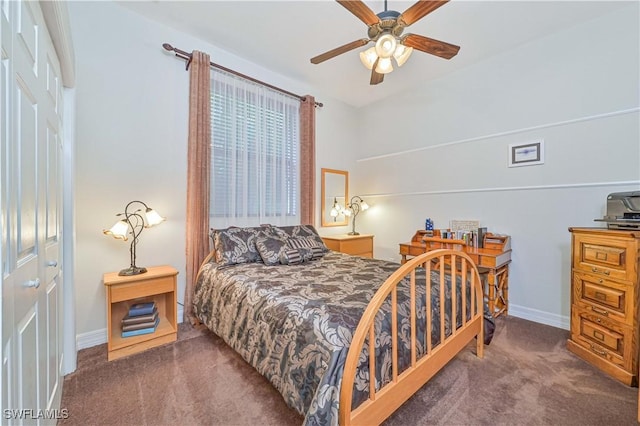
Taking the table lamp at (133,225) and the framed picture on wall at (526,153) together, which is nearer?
the table lamp at (133,225)

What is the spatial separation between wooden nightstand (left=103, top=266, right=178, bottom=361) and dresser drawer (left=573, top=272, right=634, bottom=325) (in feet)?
11.3

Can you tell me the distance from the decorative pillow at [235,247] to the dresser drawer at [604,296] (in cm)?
281

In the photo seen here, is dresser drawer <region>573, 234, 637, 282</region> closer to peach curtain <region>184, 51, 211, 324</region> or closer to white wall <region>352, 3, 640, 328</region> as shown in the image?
white wall <region>352, 3, 640, 328</region>

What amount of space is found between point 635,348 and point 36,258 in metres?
3.45

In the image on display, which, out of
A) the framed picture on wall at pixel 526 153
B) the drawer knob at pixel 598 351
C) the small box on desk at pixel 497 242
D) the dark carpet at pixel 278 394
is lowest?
the dark carpet at pixel 278 394

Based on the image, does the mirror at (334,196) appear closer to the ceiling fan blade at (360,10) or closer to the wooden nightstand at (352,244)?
the wooden nightstand at (352,244)

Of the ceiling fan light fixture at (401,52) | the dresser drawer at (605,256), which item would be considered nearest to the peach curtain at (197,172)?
the ceiling fan light fixture at (401,52)

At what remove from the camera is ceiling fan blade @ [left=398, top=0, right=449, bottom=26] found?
1644 mm

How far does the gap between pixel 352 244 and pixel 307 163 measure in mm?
1367

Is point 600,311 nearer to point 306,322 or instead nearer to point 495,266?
point 495,266

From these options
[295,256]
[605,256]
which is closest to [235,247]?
[295,256]

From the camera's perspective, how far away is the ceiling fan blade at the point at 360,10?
1646mm

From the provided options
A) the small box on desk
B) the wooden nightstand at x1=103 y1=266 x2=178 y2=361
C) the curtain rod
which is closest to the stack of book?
the wooden nightstand at x1=103 y1=266 x2=178 y2=361

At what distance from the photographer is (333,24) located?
259cm
